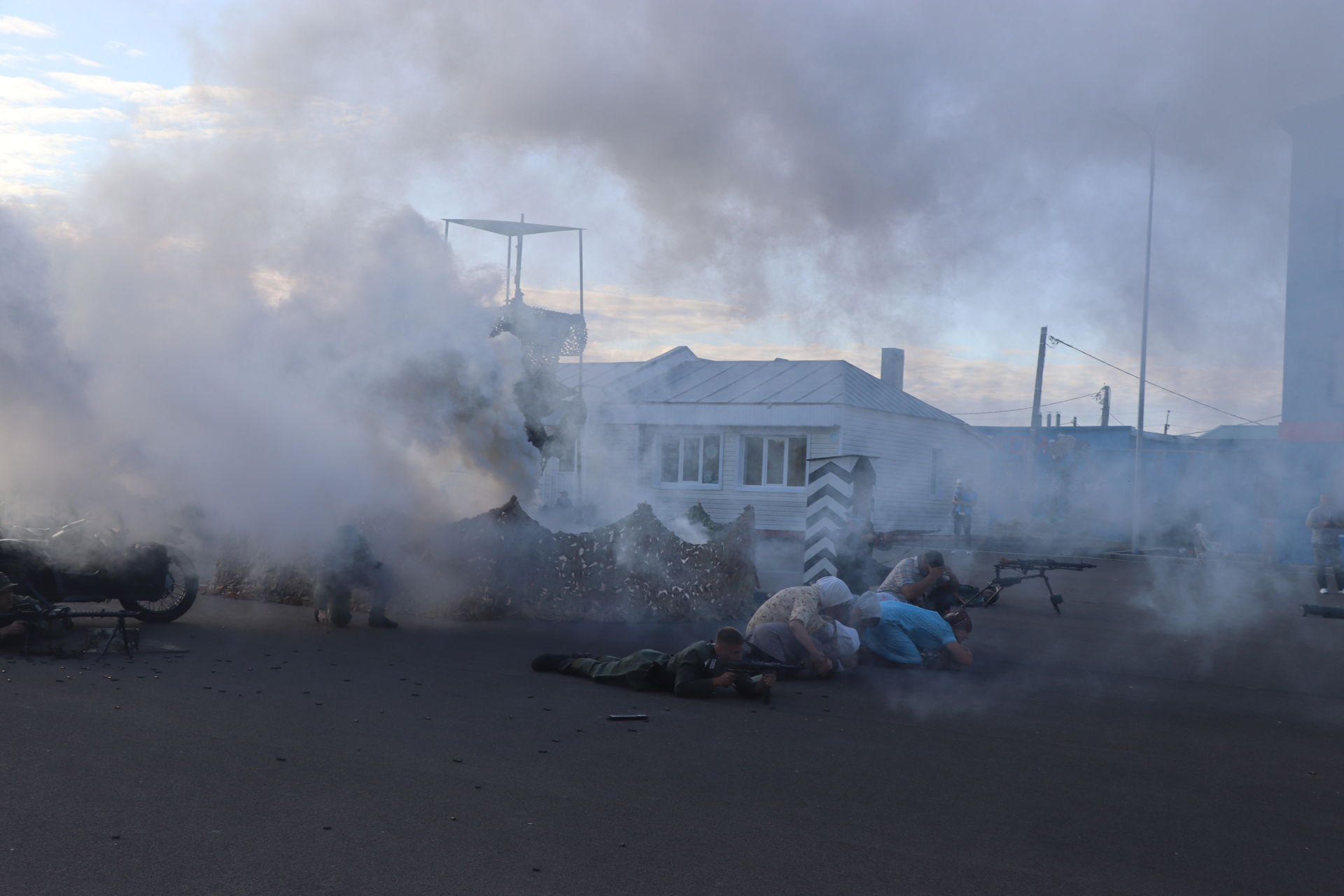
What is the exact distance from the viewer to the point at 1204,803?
5340mm

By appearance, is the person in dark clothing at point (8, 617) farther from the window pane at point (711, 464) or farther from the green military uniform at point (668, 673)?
the window pane at point (711, 464)

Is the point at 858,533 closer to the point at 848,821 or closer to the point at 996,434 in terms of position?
the point at 848,821

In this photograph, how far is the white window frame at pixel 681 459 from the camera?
85.1 feet

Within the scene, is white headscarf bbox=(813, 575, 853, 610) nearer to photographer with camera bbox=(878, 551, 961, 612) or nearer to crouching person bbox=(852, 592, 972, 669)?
A: crouching person bbox=(852, 592, 972, 669)

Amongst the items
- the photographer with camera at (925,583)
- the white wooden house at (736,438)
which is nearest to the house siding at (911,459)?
the white wooden house at (736,438)

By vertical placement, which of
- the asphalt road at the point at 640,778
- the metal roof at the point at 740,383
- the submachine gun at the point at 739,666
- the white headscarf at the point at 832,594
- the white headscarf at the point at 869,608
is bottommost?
the asphalt road at the point at 640,778

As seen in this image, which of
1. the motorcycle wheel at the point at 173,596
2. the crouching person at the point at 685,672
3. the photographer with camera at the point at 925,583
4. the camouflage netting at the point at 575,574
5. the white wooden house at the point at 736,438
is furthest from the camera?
the white wooden house at the point at 736,438

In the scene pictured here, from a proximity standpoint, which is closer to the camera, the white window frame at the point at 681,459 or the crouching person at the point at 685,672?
the crouching person at the point at 685,672

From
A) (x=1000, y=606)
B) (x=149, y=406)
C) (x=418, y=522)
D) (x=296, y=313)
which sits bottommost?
(x=1000, y=606)

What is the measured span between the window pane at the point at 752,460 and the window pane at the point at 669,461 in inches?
69.5

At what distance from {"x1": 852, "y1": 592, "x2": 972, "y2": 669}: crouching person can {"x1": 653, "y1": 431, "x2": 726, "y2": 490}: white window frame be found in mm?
16478

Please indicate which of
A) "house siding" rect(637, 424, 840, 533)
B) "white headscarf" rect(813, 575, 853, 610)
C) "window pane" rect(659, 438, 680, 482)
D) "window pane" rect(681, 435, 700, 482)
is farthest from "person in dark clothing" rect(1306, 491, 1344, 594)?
"window pane" rect(659, 438, 680, 482)

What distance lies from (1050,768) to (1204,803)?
83 cm

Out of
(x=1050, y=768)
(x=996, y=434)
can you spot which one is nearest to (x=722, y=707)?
(x=1050, y=768)
